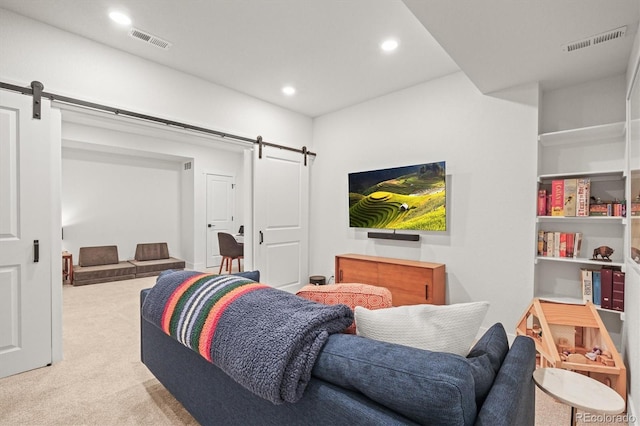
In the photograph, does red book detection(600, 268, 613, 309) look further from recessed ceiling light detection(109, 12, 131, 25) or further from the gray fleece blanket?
recessed ceiling light detection(109, 12, 131, 25)

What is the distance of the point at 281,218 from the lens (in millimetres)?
4309

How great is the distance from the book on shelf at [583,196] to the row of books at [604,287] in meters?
0.48

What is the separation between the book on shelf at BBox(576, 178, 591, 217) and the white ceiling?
0.90m

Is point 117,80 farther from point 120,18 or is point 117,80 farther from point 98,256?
point 98,256

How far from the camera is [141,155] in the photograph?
6098 millimetres

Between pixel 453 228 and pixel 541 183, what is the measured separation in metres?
0.87

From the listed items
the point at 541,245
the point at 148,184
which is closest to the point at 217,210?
the point at 148,184

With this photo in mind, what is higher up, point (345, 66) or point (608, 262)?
point (345, 66)

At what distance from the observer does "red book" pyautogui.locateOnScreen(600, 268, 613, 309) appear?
8.04 ft

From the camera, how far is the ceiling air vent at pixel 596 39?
2.04 meters

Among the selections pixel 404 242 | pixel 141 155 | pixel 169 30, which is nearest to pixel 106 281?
pixel 141 155

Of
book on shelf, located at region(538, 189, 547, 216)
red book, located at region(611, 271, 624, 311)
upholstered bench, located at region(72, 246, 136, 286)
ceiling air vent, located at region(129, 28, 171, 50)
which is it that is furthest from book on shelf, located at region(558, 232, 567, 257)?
upholstered bench, located at region(72, 246, 136, 286)

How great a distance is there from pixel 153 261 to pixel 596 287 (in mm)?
6532

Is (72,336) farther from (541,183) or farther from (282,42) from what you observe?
(541,183)
